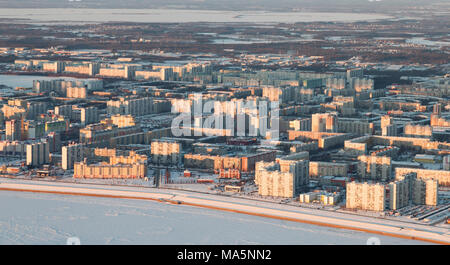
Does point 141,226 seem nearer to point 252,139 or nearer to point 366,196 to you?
point 366,196

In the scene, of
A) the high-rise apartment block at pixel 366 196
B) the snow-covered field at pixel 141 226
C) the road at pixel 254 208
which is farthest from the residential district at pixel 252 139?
the snow-covered field at pixel 141 226

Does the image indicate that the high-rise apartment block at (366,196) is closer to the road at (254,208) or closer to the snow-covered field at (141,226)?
the road at (254,208)

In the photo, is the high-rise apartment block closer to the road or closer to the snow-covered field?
the road

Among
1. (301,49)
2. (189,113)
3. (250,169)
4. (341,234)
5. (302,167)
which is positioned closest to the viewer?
(341,234)

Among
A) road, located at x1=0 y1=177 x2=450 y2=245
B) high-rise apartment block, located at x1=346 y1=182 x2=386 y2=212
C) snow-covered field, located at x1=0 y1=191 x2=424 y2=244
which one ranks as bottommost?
snow-covered field, located at x1=0 y1=191 x2=424 y2=244

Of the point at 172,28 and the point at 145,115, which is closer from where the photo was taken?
the point at 145,115

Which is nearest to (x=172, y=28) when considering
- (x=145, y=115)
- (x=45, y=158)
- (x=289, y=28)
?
(x=289, y=28)

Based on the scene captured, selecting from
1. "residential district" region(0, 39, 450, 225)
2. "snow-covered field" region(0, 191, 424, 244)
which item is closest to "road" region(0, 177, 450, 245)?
"snow-covered field" region(0, 191, 424, 244)

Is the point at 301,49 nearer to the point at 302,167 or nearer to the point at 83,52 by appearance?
the point at 83,52
